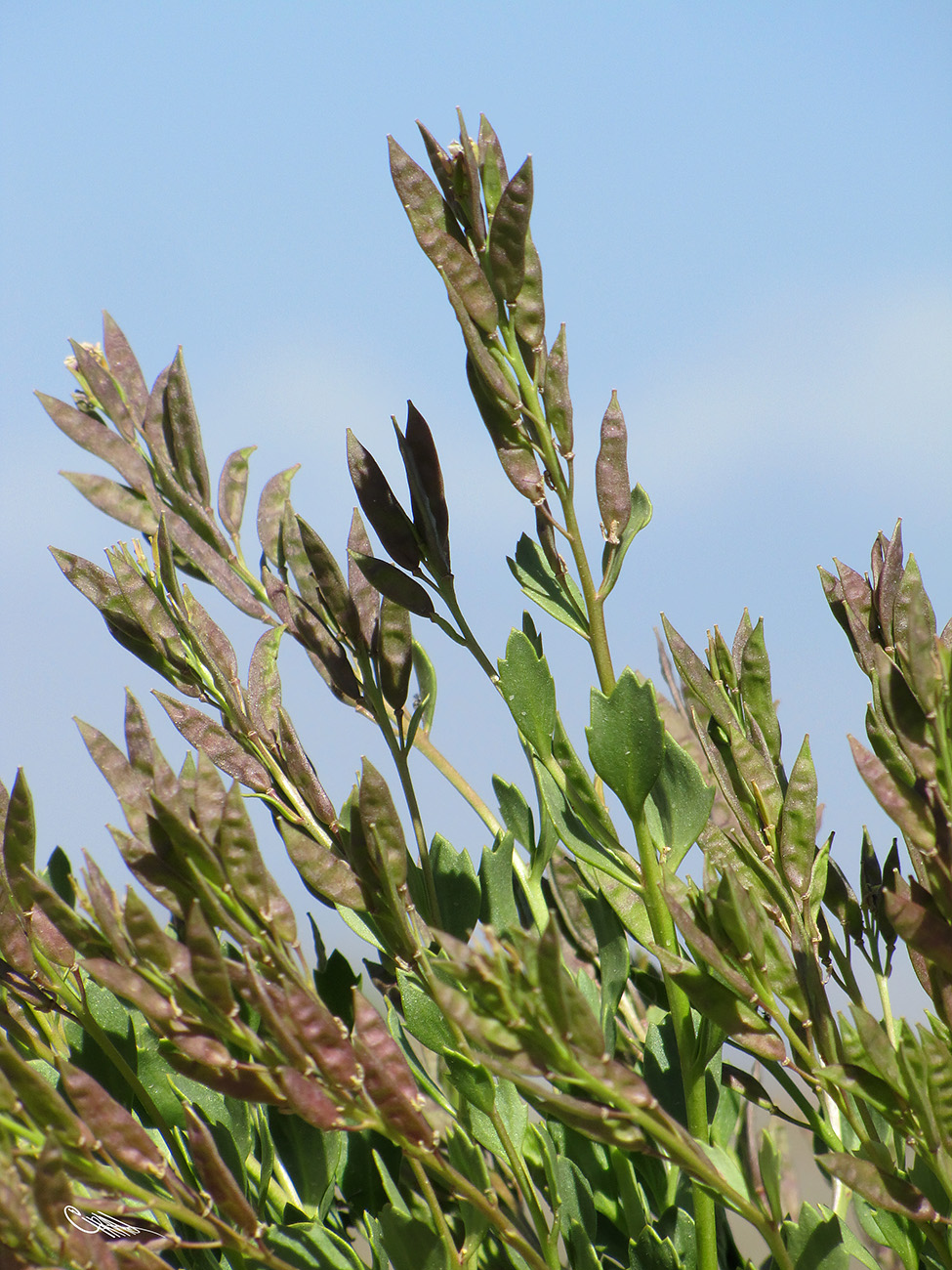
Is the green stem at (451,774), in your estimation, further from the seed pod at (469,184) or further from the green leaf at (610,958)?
the seed pod at (469,184)

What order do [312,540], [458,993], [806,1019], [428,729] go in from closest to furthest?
[458,993] → [806,1019] → [312,540] → [428,729]

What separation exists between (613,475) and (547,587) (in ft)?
0.28

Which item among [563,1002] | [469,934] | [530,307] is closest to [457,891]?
[469,934]

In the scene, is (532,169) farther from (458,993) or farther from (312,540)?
(458,993)

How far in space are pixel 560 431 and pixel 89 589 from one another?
37 centimetres

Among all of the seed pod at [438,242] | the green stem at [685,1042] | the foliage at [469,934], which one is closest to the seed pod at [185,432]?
the foliage at [469,934]

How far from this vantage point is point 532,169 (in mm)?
638

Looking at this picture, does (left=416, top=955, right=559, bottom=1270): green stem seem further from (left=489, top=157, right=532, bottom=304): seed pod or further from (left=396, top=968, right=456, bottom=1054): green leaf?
(left=489, top=157, right=532, bottom=304): seed pod

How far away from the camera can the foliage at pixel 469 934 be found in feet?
1.63

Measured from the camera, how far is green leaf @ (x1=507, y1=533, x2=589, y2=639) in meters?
0.68

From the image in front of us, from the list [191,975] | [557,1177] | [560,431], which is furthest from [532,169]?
[557,1177]

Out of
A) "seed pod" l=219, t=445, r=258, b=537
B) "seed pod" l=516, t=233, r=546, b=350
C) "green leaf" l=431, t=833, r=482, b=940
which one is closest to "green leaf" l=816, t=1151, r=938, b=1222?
"green leaf" l=431, t=833, r=482, b=940

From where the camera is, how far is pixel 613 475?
70cm

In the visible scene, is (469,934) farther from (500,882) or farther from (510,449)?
(510,449)
